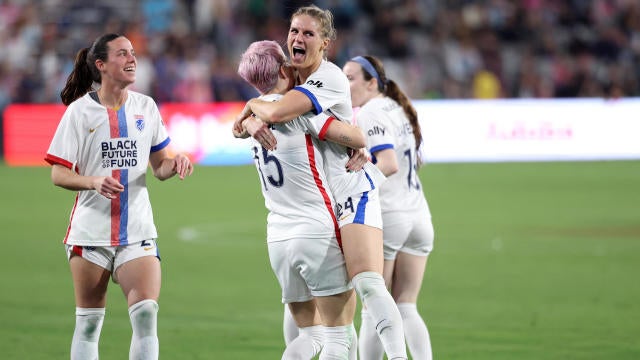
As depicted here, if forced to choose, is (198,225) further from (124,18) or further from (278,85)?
(124,18)

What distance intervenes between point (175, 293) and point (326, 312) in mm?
5066

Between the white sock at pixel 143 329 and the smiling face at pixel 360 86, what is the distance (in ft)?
6.55

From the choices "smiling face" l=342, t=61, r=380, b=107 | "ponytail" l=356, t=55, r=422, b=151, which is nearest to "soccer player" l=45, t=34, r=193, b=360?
"smiling face" l=342, t=61, r=380, b=107

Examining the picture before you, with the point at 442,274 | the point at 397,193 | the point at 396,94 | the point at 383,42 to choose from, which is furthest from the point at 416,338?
the point at 383,42

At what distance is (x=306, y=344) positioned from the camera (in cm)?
587

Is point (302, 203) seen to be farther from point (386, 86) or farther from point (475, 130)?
point (475, 130)

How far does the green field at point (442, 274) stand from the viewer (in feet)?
27.7

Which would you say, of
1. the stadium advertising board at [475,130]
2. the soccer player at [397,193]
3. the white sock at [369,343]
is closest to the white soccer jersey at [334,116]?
the soccer player at [397,193]

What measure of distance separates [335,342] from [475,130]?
1870 cm

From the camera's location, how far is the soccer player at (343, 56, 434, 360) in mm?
6754

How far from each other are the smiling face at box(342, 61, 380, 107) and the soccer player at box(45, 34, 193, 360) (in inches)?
56.7

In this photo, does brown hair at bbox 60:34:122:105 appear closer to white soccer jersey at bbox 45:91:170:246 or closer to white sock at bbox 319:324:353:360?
white soccer jersey at bbox 45:91:170:246

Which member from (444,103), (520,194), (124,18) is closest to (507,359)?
(520,194)

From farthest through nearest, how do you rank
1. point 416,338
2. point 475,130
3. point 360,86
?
point 475,130 < point 360,86 < point 416,338
